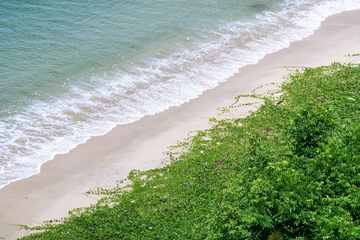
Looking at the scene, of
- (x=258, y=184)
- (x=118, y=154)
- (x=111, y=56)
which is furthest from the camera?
(x=111, y=56)

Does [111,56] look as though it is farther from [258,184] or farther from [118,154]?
[258,184]

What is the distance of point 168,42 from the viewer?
2219 cm

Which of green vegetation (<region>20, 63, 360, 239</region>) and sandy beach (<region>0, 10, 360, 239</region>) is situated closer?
green vegetation (<region>20, 63, 360, 239</region>)

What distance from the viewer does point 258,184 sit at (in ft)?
23.1

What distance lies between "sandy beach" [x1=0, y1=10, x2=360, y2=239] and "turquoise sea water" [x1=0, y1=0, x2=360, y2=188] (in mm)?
559

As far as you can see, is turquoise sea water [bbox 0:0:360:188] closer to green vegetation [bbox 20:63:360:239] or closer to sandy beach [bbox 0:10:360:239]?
sandy beach [bbox 0:10:360:239]

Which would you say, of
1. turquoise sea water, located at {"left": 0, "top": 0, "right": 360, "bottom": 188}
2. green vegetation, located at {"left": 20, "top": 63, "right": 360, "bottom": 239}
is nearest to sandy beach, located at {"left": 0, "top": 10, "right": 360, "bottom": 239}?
turquoise sea water, located at {"left": 0, "top": 0, "right": 360, "bottom": 188}

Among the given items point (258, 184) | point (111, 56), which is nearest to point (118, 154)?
point (258, 184)

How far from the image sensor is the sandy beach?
11.2 metres

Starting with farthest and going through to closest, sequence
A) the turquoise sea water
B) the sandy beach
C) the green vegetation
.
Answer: the turquoise sea water, the sandy beach, the green vegetation

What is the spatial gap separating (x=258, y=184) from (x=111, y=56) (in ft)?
49.7

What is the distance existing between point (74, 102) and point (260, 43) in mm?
11413

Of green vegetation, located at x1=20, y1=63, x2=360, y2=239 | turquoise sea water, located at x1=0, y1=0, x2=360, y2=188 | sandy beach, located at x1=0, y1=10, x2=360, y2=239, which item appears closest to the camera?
green vegetation, located at x1=20, y1=63, x2=360, y2=239

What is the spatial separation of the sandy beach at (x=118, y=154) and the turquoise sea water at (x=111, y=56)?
22.0 inches
